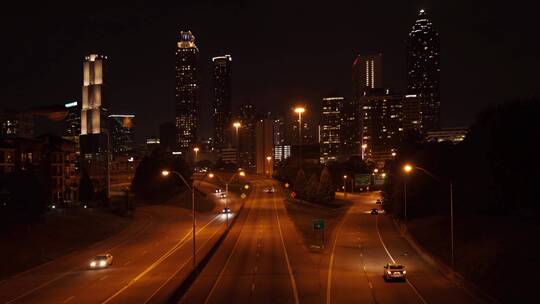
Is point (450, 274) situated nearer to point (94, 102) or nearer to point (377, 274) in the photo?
point (377, 274)

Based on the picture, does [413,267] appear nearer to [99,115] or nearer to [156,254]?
[156,254]

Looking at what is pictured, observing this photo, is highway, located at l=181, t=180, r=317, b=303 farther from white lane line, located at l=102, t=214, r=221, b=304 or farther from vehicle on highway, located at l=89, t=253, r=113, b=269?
vehicle on highway, located at l=89, t=253, r=113, b=269

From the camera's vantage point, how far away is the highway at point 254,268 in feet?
108

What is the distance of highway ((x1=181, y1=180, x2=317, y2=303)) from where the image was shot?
32.8 meters

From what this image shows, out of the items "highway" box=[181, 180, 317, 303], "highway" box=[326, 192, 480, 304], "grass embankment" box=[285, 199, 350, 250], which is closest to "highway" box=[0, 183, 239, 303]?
"highway" box=[181, 180, 317, 303]

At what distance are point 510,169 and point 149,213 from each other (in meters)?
65.5

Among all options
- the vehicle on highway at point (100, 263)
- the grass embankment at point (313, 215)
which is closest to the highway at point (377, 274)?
the grass embankment at point (313, 215)

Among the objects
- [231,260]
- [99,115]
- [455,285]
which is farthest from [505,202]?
[99,115]

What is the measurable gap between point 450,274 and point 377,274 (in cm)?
474

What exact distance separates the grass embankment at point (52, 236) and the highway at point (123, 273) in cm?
153

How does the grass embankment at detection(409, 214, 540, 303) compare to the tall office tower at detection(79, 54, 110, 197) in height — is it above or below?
below

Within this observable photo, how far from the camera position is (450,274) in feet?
128

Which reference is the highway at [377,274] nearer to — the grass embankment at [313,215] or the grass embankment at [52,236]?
the grass embankment at [313,215]

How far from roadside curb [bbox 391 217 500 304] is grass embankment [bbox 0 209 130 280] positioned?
31.3 meters
